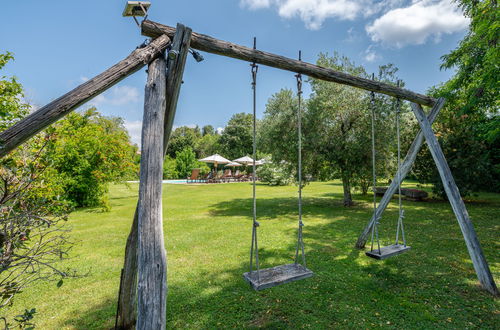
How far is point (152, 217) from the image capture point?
1.83 metres

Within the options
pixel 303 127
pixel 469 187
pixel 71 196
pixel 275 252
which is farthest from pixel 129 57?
pixel 469 187

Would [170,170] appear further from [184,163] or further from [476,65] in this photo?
[476,65]

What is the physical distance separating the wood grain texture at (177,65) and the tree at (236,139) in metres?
34.0

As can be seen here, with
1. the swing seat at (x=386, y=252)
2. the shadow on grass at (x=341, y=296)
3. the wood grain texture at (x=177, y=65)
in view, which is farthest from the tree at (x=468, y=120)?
the wood grain texture at (x=177, y=65)

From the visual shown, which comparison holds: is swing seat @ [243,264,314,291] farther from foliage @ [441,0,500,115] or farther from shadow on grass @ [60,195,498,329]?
foliage @ [441,0,500,115]

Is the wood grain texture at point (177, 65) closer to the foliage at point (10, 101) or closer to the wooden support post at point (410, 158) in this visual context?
the wooden support post at point (410, 158)

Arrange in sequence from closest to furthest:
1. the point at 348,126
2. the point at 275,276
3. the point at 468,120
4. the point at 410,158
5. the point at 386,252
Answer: the point at 275,276, the point at 386,252, the point at 410,158, the point at 348,126, the point at 468,120

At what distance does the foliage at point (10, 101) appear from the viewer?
186 inches

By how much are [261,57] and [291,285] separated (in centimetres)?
350

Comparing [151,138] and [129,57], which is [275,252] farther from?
[129,57]

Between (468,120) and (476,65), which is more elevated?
(476,65)

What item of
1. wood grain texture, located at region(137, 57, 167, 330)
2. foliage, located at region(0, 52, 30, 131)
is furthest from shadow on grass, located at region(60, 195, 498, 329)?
foliage, located at region(0, 52, 30, 131)

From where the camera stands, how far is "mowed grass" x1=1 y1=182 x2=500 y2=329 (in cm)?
305

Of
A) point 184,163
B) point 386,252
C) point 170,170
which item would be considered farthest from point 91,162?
point 184,163
